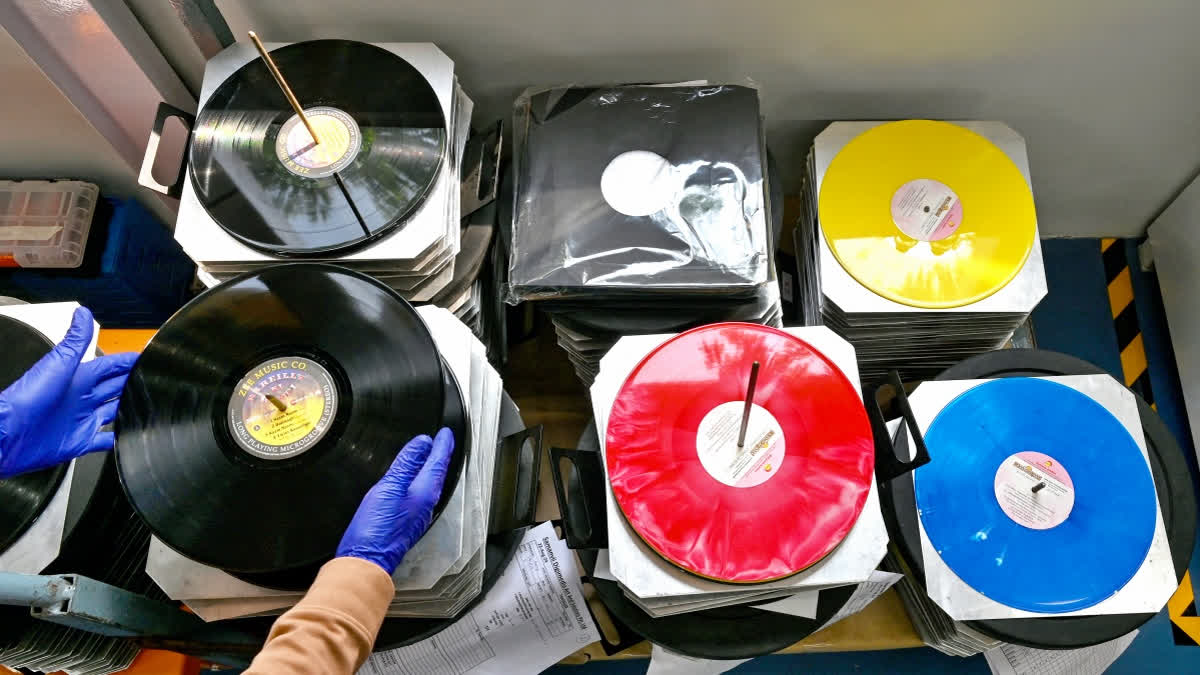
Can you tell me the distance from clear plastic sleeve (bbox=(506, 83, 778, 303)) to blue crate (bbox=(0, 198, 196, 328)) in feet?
2.75

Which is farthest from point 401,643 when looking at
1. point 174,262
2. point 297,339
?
→ point 174,262

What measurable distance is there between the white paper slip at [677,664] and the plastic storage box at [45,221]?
1305mm

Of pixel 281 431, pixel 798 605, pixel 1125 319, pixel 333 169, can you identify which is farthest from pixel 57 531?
pixel 1125 319

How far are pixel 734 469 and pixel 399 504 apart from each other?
16.9 inches

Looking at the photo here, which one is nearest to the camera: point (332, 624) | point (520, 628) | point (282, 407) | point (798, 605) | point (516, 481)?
point (332, 624)

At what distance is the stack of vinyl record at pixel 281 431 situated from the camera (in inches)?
37.2

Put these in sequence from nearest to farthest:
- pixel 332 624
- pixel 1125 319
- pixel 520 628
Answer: pixel 332 624 < pixel 520 628 < pixel 1125 319

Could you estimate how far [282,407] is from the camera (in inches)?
39.6

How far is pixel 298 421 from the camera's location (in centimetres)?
101

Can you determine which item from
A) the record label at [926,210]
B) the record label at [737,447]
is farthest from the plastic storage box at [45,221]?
the record label at [926,210]

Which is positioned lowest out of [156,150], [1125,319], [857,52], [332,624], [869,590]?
[869,590]

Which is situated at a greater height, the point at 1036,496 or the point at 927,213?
the point at 927,213

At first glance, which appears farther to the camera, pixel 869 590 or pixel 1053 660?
pixel 1053 660

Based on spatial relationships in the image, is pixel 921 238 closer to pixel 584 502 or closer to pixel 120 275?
pixel 584 502
